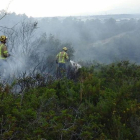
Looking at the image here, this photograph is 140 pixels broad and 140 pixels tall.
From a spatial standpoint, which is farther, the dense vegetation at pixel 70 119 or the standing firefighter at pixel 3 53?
the standing firefighter at pixel 3 53

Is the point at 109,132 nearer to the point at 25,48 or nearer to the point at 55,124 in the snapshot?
the point at 55,124

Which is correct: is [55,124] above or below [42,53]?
above

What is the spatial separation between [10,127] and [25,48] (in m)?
11.7

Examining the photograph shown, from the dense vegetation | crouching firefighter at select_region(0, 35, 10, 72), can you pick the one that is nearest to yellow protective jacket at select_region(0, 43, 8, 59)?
crouching firefighter at select_region(0, 35, 10, 72)

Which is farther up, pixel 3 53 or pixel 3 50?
pixel 3 50

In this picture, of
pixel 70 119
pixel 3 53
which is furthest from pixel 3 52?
pixel 70 119

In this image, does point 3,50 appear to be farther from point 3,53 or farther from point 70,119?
point 70,119

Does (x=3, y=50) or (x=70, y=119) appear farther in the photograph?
(x=3, y=50)

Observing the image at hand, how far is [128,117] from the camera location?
310 cm

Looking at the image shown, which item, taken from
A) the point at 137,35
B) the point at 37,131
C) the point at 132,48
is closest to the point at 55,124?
the point at 37,131

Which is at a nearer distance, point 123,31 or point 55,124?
point 55,124

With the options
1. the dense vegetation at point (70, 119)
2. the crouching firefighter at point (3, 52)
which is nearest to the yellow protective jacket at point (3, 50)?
the crouching firefighter at point (3, 52)

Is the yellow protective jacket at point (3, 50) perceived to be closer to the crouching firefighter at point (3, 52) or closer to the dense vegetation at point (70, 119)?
the crouching firefighter at point (3, 52)

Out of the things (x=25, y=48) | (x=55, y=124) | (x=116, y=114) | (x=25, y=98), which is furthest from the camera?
(x=25, y=48)
